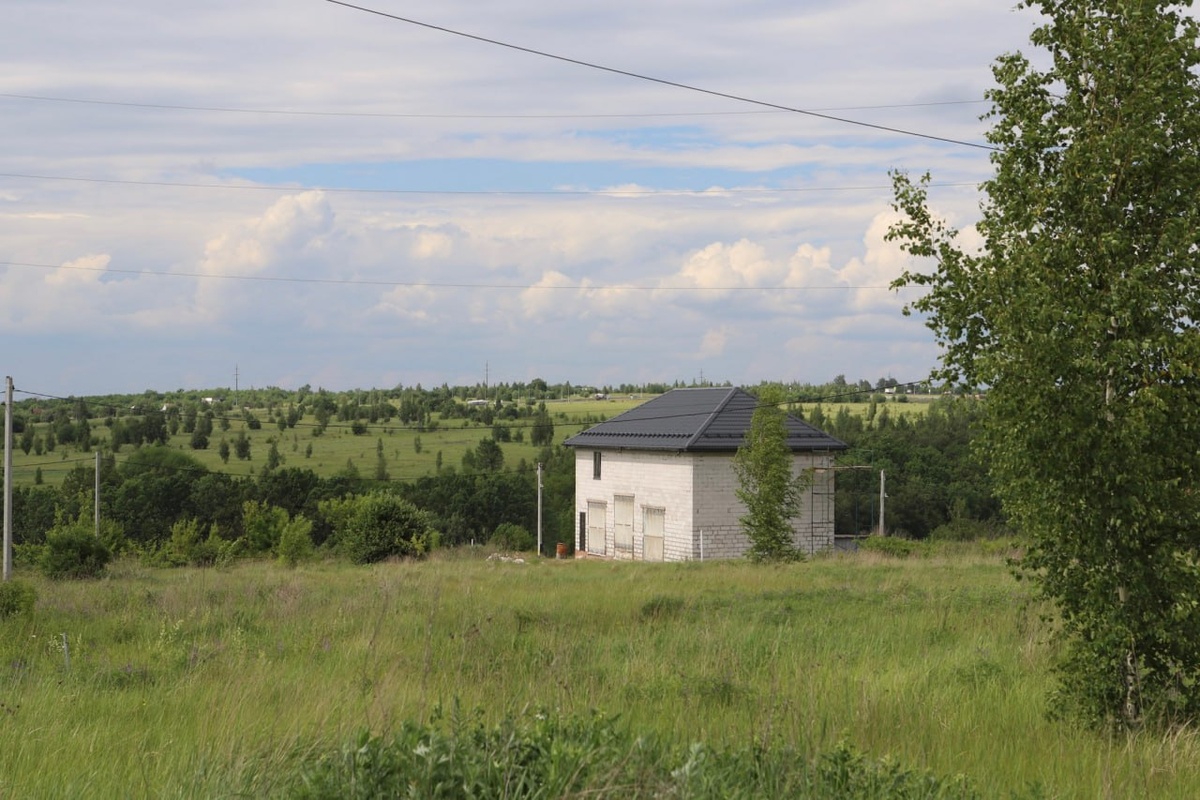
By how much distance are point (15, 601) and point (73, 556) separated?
15.3 metres

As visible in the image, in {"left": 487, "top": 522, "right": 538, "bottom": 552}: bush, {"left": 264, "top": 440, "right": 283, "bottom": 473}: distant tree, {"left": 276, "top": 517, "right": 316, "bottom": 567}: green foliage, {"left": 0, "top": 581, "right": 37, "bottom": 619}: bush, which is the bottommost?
{"left": 487, "top": 522, "right": 538, "bottom": 552}: bush

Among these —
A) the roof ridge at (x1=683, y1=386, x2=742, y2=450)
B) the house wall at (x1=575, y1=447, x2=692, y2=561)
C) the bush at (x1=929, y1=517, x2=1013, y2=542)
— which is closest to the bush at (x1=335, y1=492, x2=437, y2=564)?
the house wall at (x1=575, y1=447, x2=692, y2=561)

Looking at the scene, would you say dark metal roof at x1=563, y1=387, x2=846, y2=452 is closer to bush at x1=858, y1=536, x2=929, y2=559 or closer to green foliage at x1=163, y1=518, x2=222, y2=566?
bush at x1=858, y1=536, x2=929, y2=559

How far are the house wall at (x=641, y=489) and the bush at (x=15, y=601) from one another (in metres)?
27.1

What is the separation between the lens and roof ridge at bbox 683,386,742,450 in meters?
38.8

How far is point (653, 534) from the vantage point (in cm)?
4134

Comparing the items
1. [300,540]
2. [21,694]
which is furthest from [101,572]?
[21,694]

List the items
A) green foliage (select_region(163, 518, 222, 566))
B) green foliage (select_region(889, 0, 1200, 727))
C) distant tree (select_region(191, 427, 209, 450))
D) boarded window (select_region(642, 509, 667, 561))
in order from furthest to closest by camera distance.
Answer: distant tree (select_region(191, 427, 209, 450)) < green foliage (select_region(163, 518, 222, 566)) < boarded window (select_region(642, 509, 667, 561)) < green foliage (select_region(889, 0, 1200, 727))

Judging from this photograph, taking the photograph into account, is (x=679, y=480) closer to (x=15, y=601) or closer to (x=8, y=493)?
(x=8, y=493)

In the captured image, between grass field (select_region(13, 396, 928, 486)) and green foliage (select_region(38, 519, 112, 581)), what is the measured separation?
6034cm

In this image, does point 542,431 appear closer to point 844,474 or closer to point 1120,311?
point 844,474

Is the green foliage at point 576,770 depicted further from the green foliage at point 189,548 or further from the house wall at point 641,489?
the green foliage at point 189,548

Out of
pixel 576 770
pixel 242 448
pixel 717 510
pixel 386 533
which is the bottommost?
pixel 386 533

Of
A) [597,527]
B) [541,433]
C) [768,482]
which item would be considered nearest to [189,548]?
[597,527]
